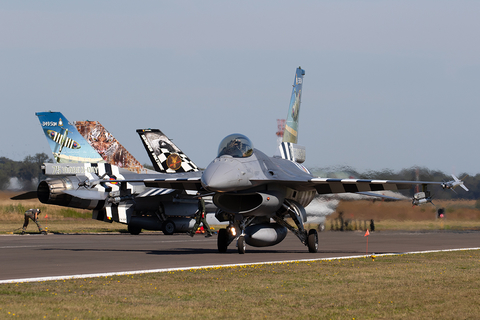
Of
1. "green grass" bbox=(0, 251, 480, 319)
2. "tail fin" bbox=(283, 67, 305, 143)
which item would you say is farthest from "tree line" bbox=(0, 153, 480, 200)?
"green grass" bbox=(0, 251, 480, 319)

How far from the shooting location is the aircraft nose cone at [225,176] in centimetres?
1566

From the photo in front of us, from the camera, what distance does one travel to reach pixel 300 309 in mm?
7637

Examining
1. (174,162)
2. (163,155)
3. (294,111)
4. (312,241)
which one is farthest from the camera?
(163,155)

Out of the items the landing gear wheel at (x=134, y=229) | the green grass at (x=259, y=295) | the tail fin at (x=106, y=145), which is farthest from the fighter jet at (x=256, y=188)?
the tail fin at (x=106, y=145)

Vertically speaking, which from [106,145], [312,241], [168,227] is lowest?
[168,227]

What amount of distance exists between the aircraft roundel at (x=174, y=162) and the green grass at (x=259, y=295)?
2190 centimetres

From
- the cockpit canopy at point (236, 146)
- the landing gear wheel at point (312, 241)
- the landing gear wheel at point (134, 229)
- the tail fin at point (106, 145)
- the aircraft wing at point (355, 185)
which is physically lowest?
the landing gear wheel at point (134, 229)

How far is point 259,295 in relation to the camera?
8.80m

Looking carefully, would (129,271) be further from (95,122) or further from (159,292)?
(95,122)

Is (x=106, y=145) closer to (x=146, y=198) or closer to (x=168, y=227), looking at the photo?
(x=146, y=198)

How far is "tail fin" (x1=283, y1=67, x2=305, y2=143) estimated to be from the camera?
26.5m

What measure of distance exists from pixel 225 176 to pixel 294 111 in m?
12.0

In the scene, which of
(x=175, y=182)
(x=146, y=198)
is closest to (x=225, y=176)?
(x=175, y=182)

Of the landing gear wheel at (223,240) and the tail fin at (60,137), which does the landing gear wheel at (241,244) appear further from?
the tail fin at (60,137)
